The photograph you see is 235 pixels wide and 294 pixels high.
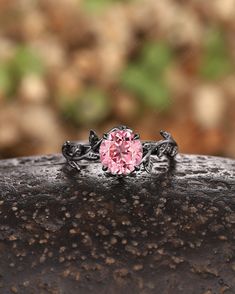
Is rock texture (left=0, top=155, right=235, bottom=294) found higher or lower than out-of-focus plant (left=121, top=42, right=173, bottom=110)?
higher

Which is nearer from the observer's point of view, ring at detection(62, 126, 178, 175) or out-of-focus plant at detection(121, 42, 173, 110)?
ring at detection(62, 126, 178, 175)

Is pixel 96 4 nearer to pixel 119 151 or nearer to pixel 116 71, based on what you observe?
pixel 116 71

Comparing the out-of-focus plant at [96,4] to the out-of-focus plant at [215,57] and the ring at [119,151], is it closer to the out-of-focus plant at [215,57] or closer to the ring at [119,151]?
the out-of-focus plant at [215,57]

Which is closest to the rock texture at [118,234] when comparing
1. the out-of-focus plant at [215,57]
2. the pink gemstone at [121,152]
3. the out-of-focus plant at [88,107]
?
the pink gemstone at [121,152]

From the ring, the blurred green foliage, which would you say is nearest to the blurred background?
the blurred green foliage

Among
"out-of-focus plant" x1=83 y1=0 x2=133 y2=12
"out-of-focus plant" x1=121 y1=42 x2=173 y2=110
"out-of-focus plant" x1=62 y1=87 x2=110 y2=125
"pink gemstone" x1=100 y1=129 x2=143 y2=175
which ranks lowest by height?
"out-of-focus plant" x1=62 y1=87 x2=110 y2=125

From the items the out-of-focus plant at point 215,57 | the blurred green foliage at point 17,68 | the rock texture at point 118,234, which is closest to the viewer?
the rock texture at point 118,234

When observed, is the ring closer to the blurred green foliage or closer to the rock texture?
the rock texture
